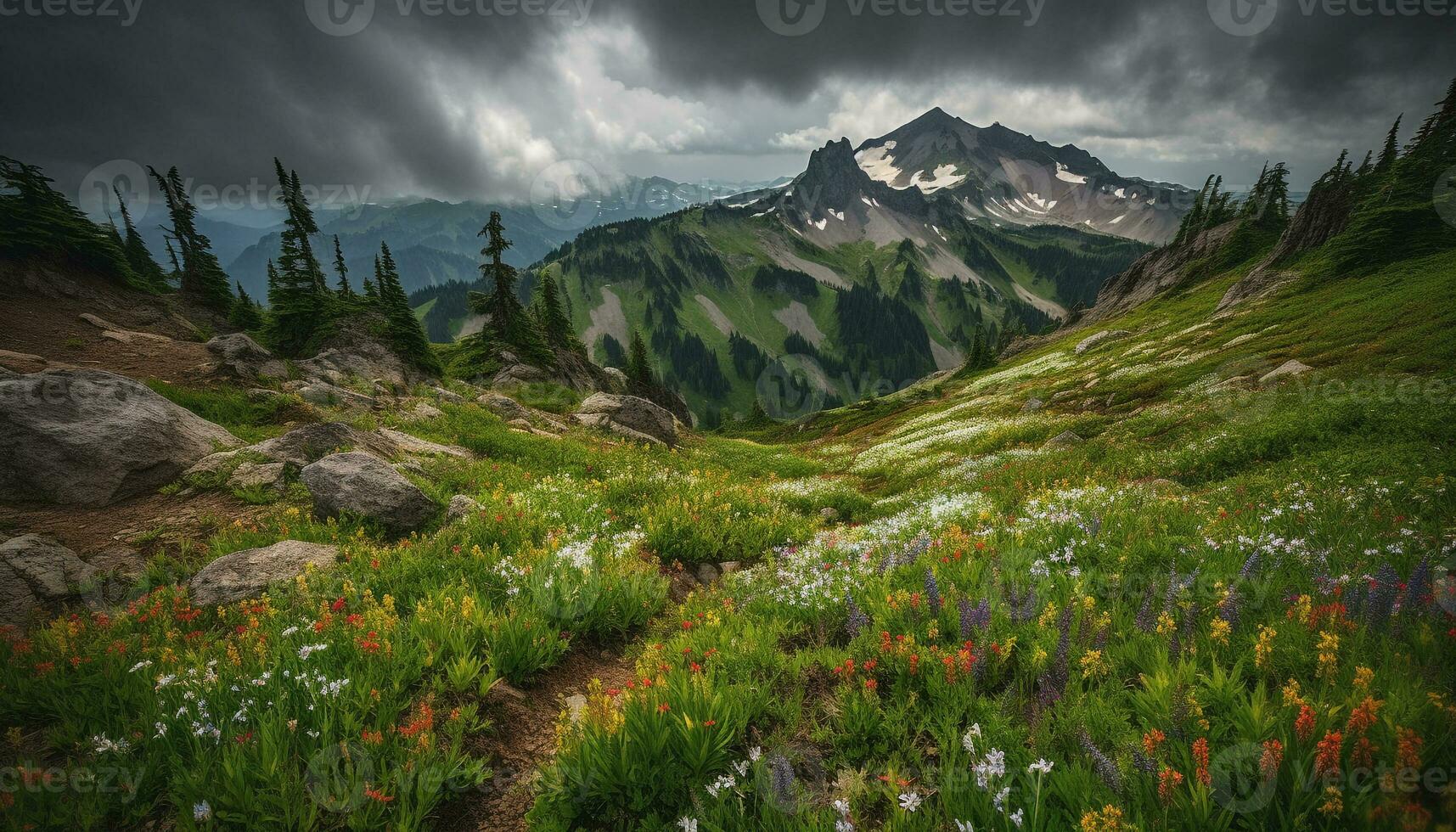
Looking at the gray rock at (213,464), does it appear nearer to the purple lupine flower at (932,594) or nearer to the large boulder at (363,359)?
the purple lupine flower at (932,594)

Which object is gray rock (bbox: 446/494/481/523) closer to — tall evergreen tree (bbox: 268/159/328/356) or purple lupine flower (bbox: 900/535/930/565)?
purple lupine flower (bbox: 900/535/930/565)

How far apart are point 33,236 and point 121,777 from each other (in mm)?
43411

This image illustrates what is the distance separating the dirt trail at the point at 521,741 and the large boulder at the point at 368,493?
4914 mm

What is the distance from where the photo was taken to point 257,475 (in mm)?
9695

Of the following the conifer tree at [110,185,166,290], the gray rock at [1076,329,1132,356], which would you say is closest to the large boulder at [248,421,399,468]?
the conifer tree at [110,185,166,290]

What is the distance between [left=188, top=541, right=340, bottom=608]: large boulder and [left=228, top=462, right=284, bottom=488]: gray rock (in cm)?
322

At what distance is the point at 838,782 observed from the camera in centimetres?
325

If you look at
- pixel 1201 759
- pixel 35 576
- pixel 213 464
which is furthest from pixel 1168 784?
pixel 213 464

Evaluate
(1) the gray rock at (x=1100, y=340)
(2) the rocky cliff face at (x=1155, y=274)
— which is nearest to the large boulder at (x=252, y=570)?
(1) the gray rock at (x=1100, y=340)

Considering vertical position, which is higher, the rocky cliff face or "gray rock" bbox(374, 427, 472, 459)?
the rocky cliff face

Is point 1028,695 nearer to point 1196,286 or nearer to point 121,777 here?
point 121,777

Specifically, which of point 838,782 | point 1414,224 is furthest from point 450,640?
point 1414,224

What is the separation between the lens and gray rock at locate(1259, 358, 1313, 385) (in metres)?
23.1

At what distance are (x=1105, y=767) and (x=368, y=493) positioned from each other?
10.2 meters
